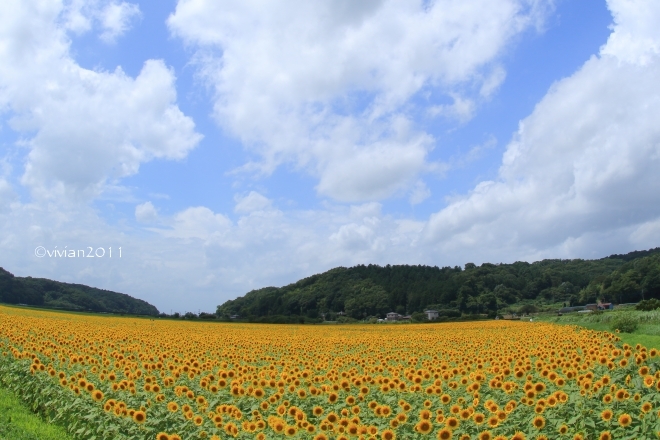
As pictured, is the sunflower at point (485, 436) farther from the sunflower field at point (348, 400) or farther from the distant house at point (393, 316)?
the distant house at point (393, 316)

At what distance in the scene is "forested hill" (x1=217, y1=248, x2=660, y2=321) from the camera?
92000 millimetres

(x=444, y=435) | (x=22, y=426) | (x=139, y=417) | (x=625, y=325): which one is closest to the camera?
(x=444, y=435)

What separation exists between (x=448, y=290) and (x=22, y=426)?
3842 inches

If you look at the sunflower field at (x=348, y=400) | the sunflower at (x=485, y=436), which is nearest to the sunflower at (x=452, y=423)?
the sunflower field at (x=348, y=400)

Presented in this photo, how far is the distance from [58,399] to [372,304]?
94.4 meters

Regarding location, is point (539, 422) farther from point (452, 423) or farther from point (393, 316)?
point (393, 316)

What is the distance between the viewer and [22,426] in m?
8.73

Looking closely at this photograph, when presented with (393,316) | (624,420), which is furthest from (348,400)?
(393,316)

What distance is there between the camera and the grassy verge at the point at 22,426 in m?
8.15

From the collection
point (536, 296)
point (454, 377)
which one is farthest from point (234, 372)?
point (536, 296)

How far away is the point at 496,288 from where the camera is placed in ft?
352

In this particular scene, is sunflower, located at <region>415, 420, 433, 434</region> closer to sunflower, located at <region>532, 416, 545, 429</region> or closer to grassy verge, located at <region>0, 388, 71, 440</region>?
sunflower, located at <region>532, 416, 545, 429</region>

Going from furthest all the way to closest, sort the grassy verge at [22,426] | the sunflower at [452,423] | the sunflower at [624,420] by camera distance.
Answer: the grassy verge at [22,426]
the sunflower at [452,423]
the sunflower at [624,420]

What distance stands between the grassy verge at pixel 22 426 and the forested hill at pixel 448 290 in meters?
77.9
